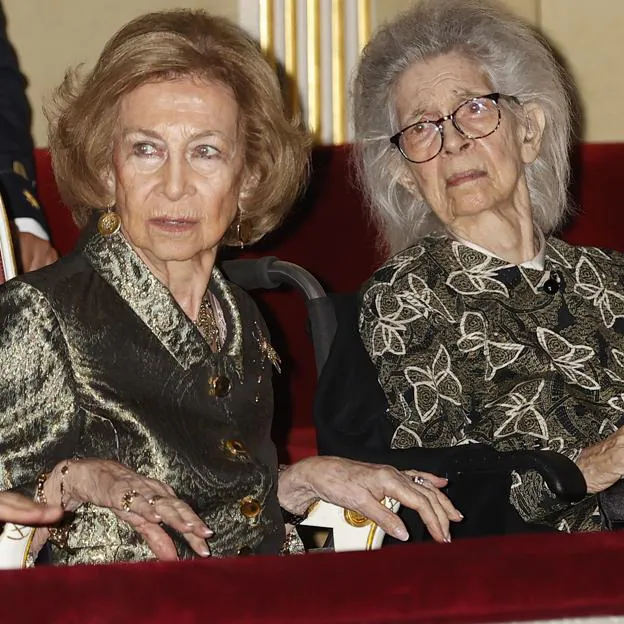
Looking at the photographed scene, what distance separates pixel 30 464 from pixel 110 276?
0.34 m

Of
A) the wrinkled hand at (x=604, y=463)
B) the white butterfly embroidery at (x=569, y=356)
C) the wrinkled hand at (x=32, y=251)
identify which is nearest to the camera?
the wrinkled hand at (x=604, y=463)

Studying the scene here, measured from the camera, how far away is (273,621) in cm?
91

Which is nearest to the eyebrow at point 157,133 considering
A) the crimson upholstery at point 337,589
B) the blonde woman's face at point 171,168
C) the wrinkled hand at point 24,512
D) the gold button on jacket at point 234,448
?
the blonde woman's face at point 171,168

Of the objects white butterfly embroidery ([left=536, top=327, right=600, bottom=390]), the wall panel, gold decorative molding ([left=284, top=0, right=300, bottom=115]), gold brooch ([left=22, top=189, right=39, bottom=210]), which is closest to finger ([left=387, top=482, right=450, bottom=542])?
white butterfly embroidery ([left=536, top=327, right=600, bottom=390])

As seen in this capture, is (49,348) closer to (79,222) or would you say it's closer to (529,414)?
(79,222)

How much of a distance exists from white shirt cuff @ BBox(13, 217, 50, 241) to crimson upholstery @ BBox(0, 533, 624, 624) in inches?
60.7

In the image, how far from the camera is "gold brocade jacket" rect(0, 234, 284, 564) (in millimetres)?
1681

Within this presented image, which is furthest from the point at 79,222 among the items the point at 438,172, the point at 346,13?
the point at 346,13

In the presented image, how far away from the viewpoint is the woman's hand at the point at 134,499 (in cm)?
151

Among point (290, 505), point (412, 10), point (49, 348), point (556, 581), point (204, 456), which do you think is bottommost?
point (290, 505)

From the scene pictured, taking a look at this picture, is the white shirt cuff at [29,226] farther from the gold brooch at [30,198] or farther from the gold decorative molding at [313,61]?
the gold decorative molding at [313,61]

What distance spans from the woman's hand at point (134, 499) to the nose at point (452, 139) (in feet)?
3.55

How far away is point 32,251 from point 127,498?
3.19 feet

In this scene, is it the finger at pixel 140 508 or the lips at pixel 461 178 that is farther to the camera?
the lips at pixel 461 178
